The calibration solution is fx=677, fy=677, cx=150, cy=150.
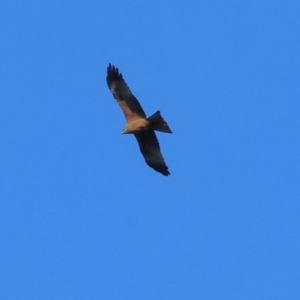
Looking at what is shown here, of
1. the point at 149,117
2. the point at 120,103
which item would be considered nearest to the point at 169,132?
the point at 149,117

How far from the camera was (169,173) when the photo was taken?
1752 cm

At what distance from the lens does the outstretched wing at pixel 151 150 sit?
16.6 meters

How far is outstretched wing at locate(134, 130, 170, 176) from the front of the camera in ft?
54.4

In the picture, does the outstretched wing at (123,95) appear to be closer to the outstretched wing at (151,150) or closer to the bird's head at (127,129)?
the bird's head at (127,129)

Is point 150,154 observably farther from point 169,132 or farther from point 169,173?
point 169,132

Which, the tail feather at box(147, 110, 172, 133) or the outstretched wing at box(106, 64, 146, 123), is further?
the outstretched wing at box(106, 64, 146, 123)

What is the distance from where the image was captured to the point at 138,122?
15.9 meters

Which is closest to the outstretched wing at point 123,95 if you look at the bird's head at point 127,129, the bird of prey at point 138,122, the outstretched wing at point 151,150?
the bird of prey at point 138,122

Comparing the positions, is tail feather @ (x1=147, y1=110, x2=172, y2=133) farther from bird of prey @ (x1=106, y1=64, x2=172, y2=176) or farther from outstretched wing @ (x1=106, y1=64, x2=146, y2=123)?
outstretched wing @ (x1=106, y1=64, x2=146, y2=123)

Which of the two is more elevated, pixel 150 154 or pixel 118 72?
pixel 118 72

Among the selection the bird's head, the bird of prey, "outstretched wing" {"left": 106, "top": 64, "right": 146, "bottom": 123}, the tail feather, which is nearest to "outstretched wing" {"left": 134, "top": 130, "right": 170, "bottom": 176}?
the bird of prey

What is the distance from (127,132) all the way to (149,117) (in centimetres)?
94

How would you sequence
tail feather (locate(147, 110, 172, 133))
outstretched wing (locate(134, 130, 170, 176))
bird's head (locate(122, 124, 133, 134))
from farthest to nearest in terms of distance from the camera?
1. outstretched wing (locate(134, 130, 170, 176))
2. bird's head (locate(122, 124, 133, 134))
3. tail feather (locate(147, 110, 172, 133))

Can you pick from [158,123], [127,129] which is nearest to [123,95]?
[127,129]
